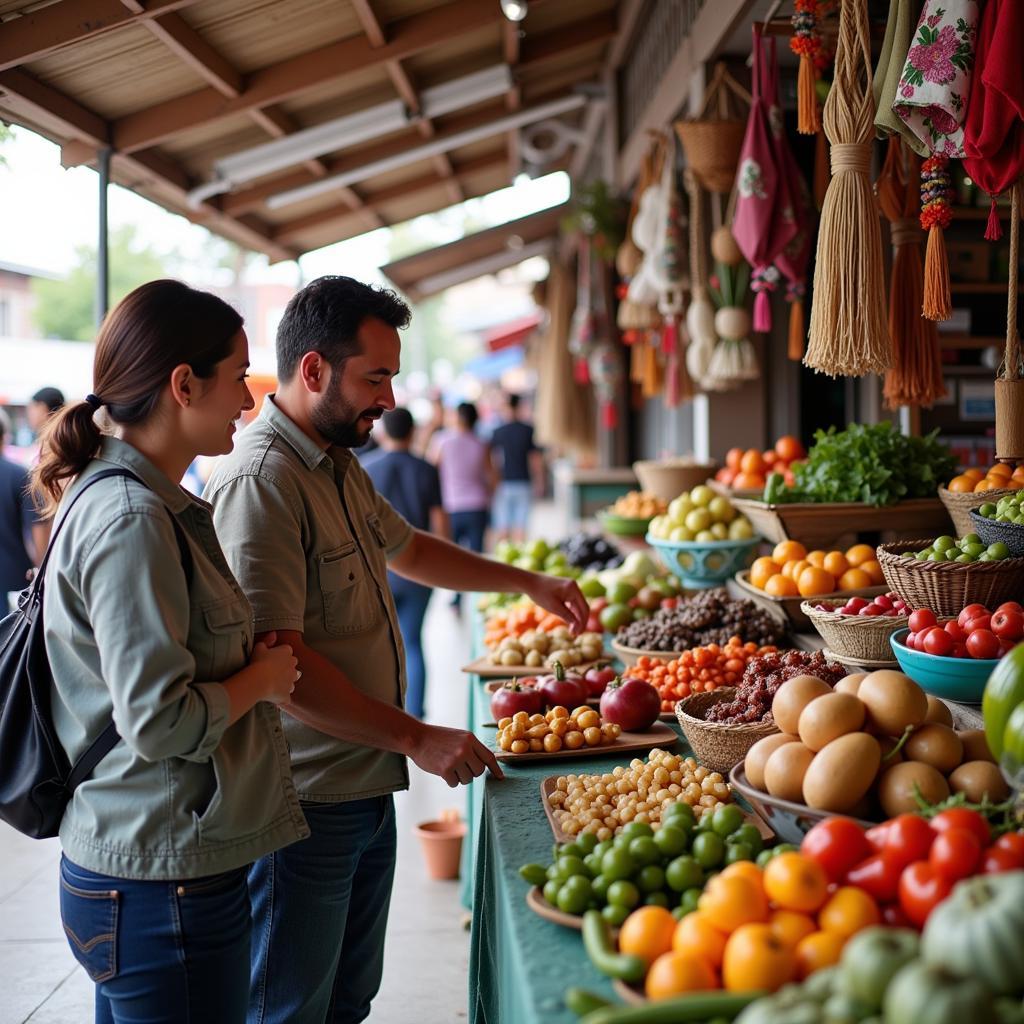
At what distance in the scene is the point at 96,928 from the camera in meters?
1.66

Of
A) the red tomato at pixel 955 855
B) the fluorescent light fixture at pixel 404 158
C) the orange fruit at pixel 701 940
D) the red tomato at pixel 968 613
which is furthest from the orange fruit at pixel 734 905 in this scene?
the fluorescent light fixture at pixel 404 158

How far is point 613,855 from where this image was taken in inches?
62.2

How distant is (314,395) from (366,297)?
0.24 meters

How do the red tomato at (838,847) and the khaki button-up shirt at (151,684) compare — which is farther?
the khaki button-up shirt at (151,684)

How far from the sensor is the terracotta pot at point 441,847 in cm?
405

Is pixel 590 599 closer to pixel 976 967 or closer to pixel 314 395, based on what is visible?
pixel 314 395

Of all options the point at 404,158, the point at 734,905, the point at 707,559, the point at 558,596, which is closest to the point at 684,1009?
the point at 734,905

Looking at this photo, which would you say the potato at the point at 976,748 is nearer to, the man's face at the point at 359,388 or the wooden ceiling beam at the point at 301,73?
the man's face at the point at 359,388

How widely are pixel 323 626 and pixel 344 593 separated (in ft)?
0.26

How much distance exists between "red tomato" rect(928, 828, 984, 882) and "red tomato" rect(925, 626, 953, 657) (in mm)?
774

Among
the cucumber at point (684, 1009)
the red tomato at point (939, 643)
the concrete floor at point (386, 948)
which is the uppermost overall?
the red tomato at point (939, 643)

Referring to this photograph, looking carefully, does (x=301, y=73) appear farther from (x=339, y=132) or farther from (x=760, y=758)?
(x=760, y=758)

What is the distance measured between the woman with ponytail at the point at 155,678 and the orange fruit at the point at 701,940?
75 cm

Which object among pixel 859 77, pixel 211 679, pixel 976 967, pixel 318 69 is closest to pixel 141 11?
pixel 318 69
